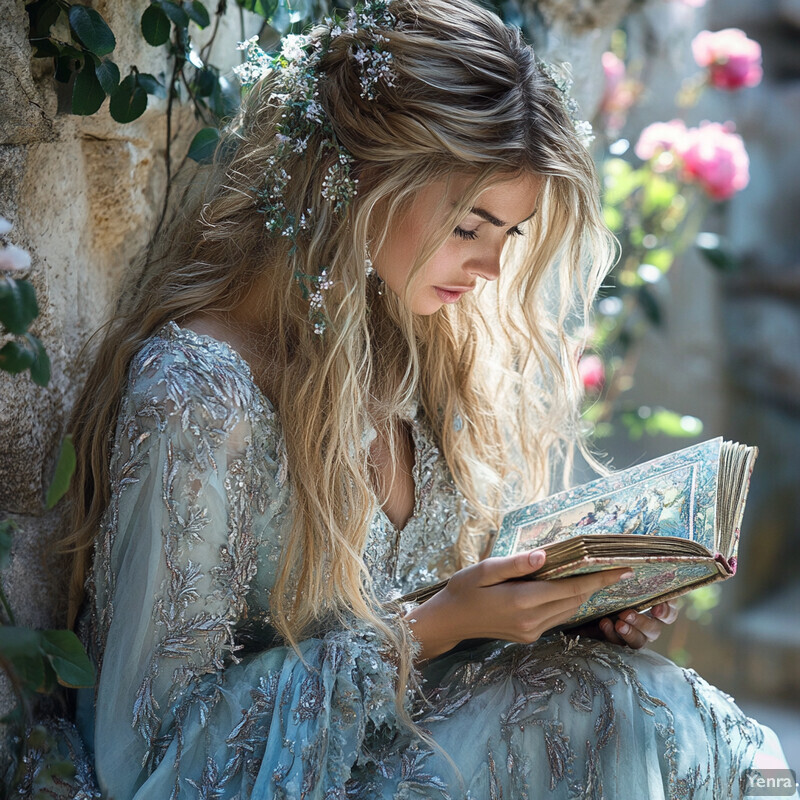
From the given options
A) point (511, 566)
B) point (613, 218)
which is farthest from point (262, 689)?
point (613, 218)

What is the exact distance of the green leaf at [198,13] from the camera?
1466 millimetres

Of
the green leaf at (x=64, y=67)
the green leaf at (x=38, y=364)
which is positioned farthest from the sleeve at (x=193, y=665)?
the green leaf at (x=64, y=67)

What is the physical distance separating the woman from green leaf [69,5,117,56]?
0.26 metres

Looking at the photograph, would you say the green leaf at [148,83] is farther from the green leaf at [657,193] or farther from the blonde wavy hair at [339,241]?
the green leaf at [657,193]

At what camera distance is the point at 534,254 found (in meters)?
1.67

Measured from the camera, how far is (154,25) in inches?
56.7

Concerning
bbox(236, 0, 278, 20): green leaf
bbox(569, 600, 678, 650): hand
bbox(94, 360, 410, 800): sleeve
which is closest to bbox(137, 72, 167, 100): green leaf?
bbox(236, 0, 278, 20): green leaf

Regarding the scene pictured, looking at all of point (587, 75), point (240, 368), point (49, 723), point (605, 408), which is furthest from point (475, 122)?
point (605, 408)

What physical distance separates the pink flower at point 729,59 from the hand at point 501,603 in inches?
75.8

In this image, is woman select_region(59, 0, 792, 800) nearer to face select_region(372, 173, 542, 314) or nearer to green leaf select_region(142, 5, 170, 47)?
face select_region(372, 173, 542, 314)

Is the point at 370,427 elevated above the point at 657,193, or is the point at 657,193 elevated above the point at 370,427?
the point at 657,193

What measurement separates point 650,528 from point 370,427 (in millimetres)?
517

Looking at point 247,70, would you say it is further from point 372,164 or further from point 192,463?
point 192,463

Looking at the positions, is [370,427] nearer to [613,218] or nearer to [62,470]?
[62,470]
